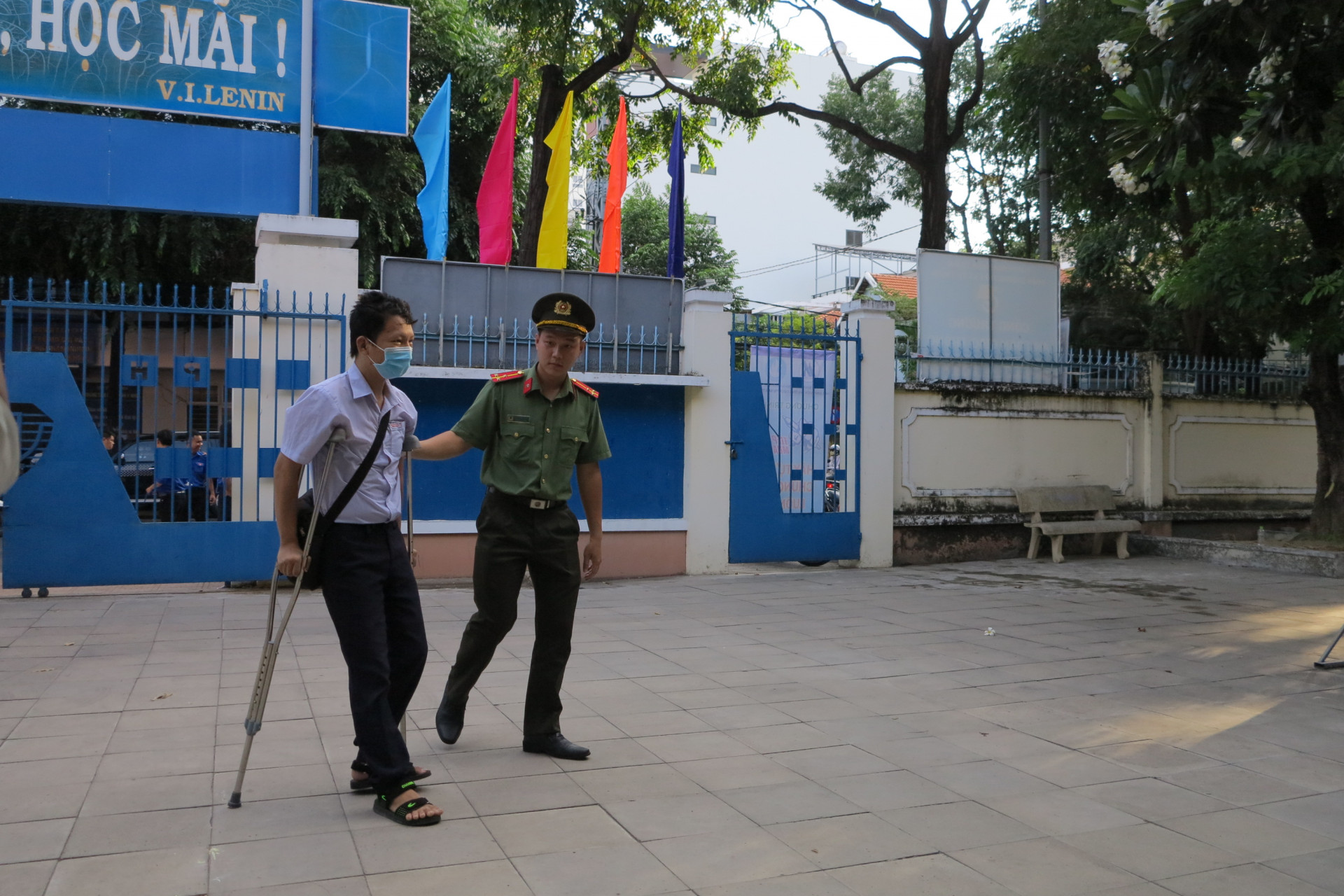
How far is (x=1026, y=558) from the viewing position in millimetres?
11938

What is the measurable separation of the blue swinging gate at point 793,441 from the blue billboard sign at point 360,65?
12.7 ft

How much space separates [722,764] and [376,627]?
1.57 m

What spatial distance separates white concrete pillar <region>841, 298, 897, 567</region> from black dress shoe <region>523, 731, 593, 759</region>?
6994 mm

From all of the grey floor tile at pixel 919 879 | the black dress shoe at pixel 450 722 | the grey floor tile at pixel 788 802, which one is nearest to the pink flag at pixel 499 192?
the black dress shoe at pixel 450 722

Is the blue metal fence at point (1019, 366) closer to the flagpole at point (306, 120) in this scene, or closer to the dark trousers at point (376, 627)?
the flagpole at point (306, 120)

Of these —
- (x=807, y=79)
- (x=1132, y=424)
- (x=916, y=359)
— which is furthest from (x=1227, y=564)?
(x=807, y=79)

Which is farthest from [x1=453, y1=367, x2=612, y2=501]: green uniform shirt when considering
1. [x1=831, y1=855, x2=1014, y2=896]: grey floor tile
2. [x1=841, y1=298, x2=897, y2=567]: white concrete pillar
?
[x1=841, y1=298, x2=897, y2=567]: white concrete pillar

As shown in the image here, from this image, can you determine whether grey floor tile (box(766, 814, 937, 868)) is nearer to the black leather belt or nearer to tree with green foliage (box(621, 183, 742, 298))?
the black leather belt

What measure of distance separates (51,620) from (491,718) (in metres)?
4.27

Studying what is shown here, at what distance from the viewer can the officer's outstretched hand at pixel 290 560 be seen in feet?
12.2

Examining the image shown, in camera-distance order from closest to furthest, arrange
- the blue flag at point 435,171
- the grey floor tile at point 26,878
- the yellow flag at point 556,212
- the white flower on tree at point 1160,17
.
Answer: the grey floor tile at point 26,878 → the white flower on tree at point 1160,17 → the blue flag at point 435,171 → the yellow flag at point 556,212

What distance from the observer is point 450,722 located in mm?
4598

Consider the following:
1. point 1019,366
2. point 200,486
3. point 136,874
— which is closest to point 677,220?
point 1019,366

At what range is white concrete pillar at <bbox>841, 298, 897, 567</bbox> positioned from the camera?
11.1 metres
